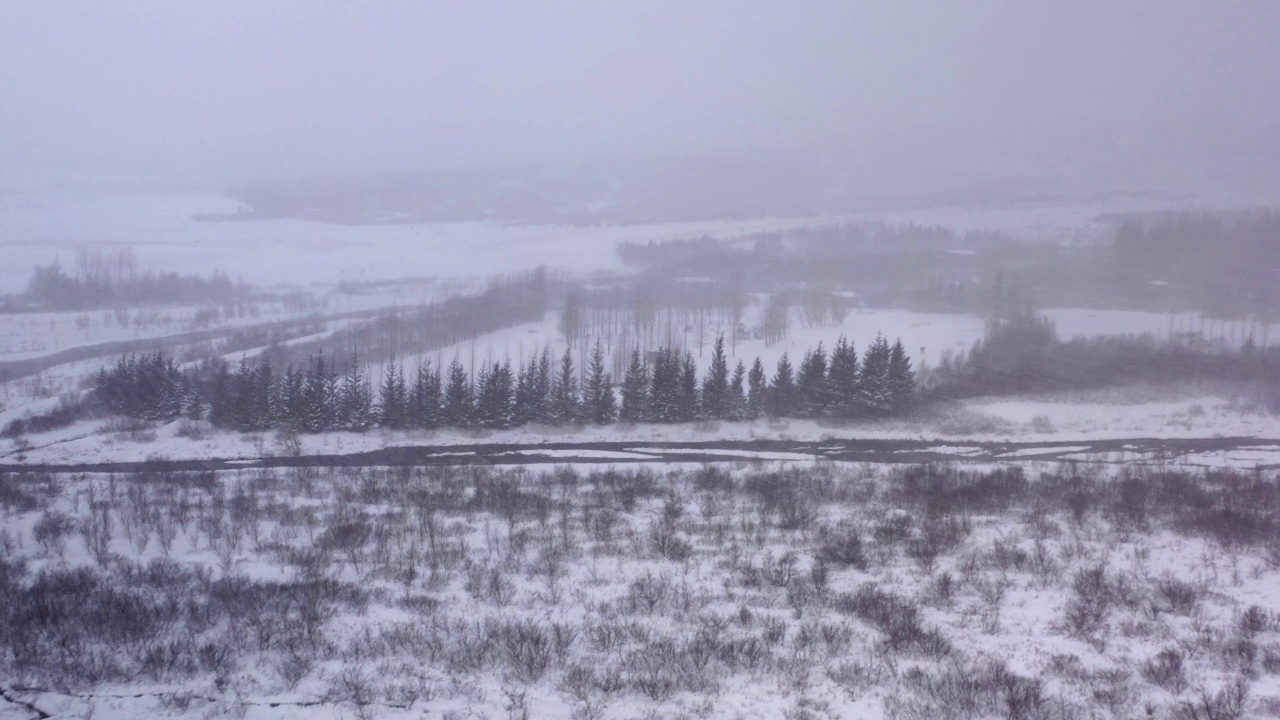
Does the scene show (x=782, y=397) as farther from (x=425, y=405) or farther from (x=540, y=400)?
(x=425, y=405)

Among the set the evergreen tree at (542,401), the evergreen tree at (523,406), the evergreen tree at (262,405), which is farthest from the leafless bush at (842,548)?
the evergreen tree at (262,405)

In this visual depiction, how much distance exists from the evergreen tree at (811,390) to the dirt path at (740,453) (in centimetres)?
344

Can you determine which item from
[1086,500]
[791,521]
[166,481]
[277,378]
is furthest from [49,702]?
[277,378]

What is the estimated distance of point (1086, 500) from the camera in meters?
18.0

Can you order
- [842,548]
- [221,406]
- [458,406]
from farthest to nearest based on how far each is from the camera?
[458,406] < [221,406] < [842,548]

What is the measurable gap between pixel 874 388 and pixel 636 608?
29245mm

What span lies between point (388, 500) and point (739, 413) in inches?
791

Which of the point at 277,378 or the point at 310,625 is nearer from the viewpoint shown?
the point at 310,625

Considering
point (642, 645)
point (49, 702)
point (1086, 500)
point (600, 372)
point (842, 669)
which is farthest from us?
point (600, 372)

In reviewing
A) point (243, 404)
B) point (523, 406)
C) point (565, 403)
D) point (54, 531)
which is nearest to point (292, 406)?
point (243, 404)

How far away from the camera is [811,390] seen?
36.6 m

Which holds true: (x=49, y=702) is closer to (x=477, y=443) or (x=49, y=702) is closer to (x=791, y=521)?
(x=791, y=521)

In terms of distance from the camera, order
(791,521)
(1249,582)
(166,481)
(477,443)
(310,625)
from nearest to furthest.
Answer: (310,625) → (1249,582) → (791,521) → (166,481) → (477,443)

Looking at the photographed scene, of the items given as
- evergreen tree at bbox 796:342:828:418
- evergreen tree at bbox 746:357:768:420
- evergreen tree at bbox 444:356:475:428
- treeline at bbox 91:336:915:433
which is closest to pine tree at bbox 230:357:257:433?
treeline at bbox 91:336:915:433
